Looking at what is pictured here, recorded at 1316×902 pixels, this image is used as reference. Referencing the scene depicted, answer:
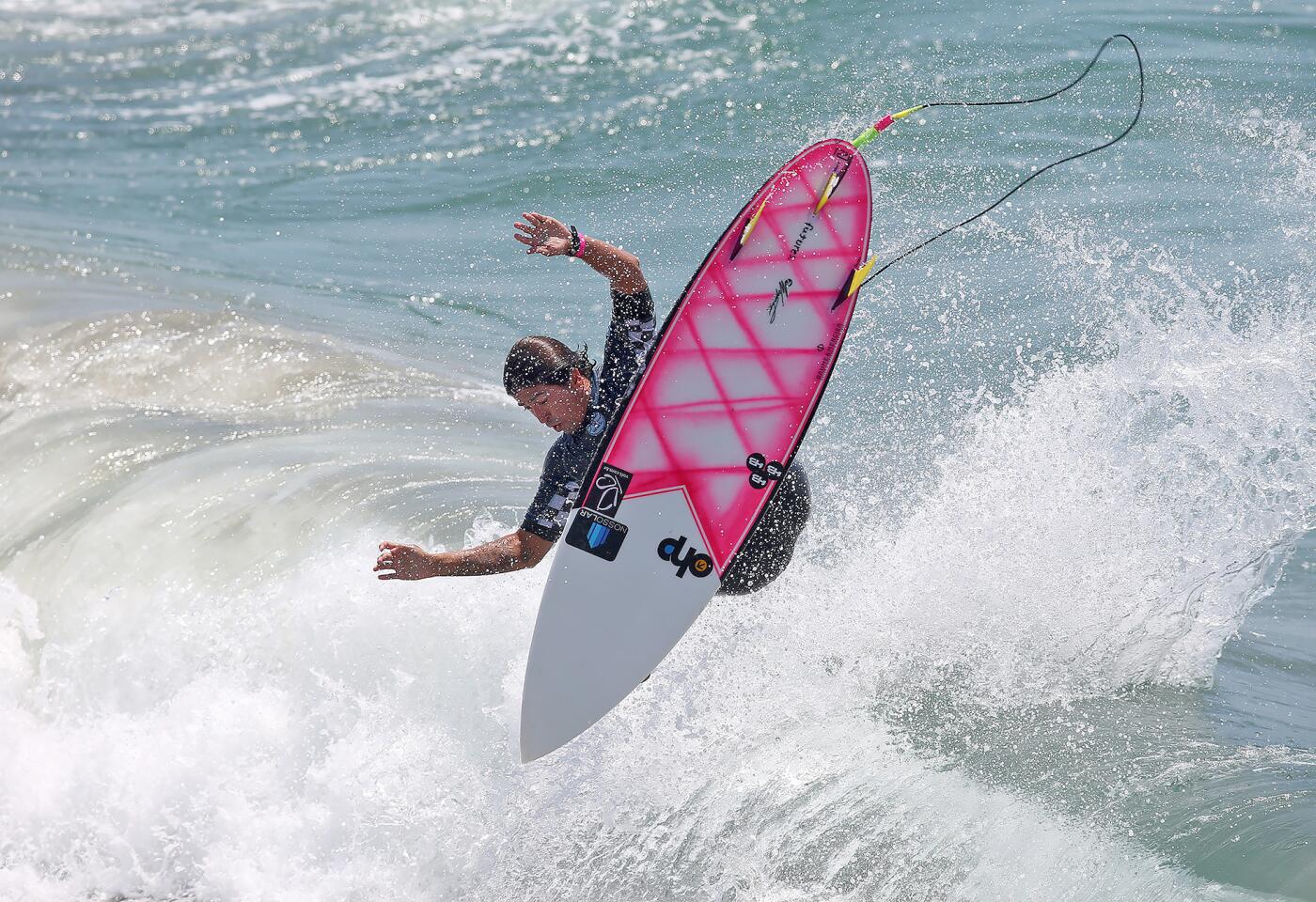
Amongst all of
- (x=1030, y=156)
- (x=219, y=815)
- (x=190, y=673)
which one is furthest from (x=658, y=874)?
(x=1030, y=156)

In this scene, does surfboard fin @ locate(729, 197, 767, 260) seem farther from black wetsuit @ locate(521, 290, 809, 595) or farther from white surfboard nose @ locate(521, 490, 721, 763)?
white surfboard nose @ locate(521, 490, 721, 763)

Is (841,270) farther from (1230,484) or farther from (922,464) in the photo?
(1230,484)

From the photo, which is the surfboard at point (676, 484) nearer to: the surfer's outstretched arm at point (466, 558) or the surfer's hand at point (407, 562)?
the surfer's outstretched arm at point (466, 558)

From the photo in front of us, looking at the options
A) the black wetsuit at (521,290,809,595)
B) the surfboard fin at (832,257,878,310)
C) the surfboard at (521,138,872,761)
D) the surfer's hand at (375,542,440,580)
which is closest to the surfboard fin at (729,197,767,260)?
the surfboard at (521,138,872,761)

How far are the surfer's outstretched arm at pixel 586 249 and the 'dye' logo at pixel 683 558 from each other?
1.16 meters

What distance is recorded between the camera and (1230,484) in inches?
238

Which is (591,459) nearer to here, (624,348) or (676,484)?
(676,484)

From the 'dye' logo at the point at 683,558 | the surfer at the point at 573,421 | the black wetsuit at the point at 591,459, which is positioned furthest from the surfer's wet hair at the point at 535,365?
the 'dye' logo at the point at 683,558

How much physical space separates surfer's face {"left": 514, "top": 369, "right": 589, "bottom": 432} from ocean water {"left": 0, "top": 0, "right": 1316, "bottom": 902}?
1.54 meters

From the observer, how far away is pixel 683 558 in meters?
5.34

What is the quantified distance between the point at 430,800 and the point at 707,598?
1722mm

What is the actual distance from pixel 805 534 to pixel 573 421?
194cm

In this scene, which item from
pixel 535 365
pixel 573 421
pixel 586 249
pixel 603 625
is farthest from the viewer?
pixel 603 625
